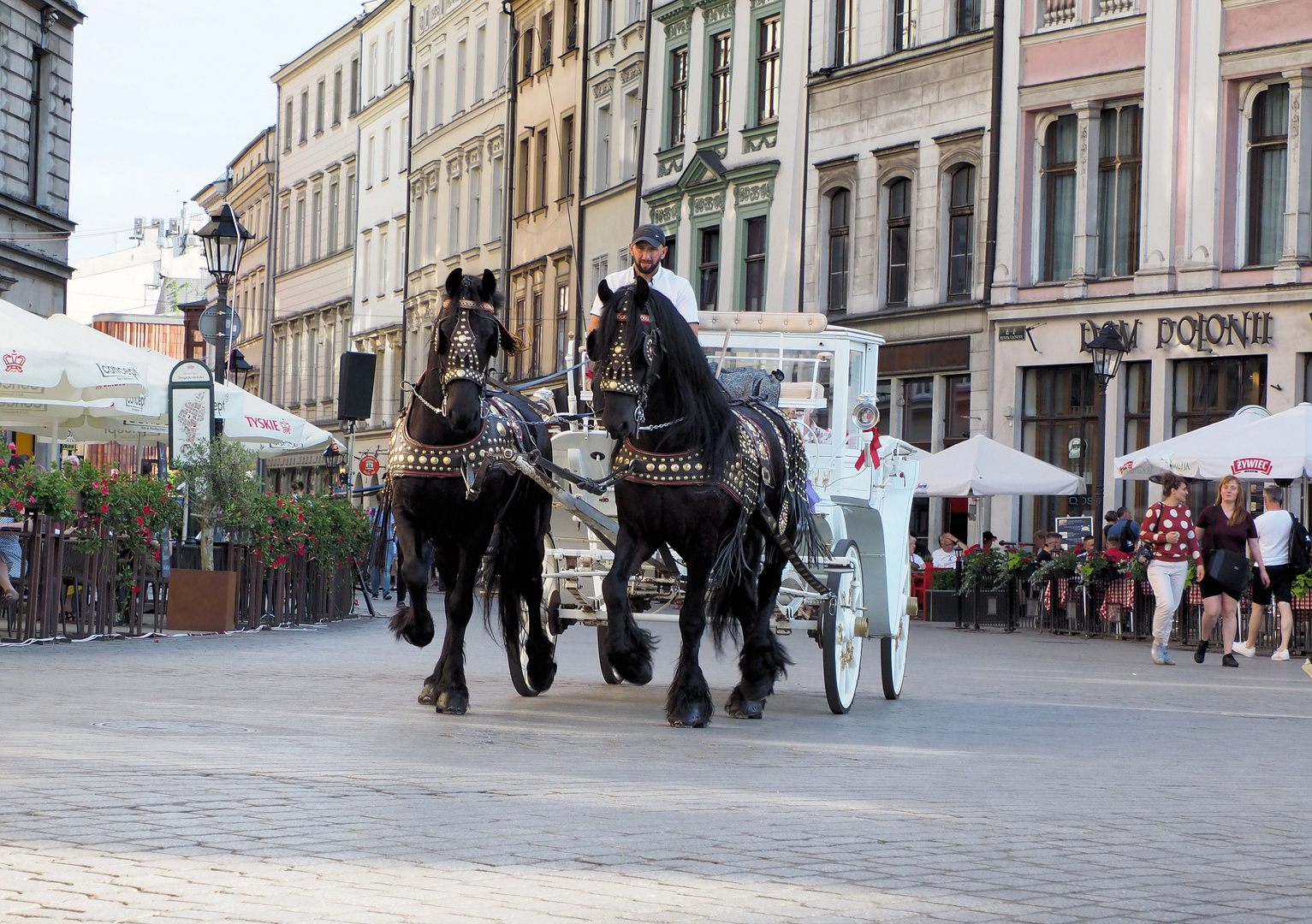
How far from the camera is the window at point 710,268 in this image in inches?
1638

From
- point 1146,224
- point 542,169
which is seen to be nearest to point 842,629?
point 1146,224

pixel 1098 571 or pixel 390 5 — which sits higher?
pixel 390 5

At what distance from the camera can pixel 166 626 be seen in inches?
760

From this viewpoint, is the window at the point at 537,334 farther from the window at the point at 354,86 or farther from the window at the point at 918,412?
the window at the point at 354,86

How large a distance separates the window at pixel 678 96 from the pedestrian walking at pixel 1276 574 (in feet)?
75.4

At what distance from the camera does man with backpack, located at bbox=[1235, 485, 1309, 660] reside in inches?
844

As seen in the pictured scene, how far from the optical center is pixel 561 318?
163ft

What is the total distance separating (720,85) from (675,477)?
3209cm

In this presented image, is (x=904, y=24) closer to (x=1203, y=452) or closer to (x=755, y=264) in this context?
(x=755, y=264)

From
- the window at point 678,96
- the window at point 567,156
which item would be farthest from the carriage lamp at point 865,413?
the window at point 567,156

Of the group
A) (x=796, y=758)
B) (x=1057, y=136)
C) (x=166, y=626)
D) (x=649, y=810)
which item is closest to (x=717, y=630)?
(x=796, y=758)

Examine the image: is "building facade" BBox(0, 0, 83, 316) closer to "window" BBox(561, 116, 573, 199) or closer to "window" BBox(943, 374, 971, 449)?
"window" BBox(943, 374, 971, 449)

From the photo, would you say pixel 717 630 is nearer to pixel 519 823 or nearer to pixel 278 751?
pixel 278 751

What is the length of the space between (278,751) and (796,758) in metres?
2.43
